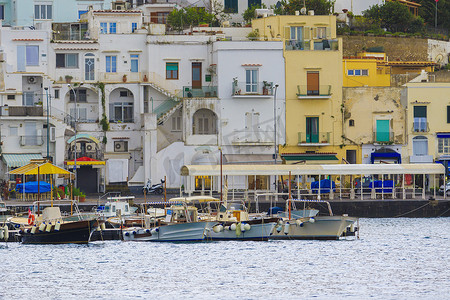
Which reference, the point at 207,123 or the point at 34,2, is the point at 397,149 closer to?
the point at 207,123

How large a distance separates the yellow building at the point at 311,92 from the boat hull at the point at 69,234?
101ft

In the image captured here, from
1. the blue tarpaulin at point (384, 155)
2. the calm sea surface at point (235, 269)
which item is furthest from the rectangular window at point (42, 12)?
the calm sea surface at point (235, 269)

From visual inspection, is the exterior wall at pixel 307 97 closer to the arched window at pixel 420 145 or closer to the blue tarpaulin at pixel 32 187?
the arched window at pixel 420 145

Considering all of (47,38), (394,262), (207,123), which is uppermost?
(47,38)

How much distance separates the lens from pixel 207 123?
332ft

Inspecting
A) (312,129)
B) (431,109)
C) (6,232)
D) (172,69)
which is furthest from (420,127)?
(6,232)

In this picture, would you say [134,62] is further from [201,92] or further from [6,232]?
[6,232]

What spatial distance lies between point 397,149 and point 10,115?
92.9 ft

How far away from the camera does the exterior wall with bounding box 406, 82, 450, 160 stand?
10331 centimetres

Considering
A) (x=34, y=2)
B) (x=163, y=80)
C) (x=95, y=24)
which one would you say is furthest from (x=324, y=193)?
(x=34, y=2)

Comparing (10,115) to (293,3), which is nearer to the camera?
(10,115)

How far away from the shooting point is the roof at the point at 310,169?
3578 inches

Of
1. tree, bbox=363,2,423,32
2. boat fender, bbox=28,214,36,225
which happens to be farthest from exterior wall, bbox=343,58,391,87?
boat fender, bbox=28,214,36,225

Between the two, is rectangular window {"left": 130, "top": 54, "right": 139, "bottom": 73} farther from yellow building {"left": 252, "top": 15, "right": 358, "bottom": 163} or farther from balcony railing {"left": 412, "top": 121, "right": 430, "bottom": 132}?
balcony railing {"left": 412, "top": 121, "right": 430, "bottom": 132}
